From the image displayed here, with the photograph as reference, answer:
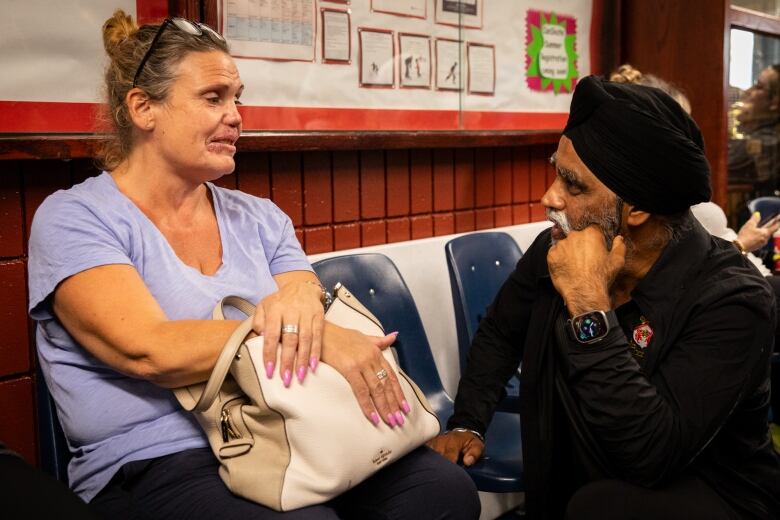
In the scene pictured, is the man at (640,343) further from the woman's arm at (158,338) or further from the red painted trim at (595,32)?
the red painted trim at (595,32)

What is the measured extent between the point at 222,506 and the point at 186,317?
44 centimetres

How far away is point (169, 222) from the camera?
192 centimetres

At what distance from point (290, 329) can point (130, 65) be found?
80 centimetres

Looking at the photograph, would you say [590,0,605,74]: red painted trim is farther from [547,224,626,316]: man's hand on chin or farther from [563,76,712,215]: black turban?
[547,224,626,316]: man's hand on chin

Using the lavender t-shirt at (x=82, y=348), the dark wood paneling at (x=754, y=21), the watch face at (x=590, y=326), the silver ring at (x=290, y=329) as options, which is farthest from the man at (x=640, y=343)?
the dark wood paneling at (x=754, y=21)

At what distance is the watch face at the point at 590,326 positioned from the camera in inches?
66.6

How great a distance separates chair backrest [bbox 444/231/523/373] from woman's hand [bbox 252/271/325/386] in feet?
3.57

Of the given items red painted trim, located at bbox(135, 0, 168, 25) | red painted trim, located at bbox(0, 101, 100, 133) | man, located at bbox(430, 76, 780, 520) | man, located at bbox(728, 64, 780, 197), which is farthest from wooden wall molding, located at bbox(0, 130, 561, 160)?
man, located at bbox(728, 64, 780, 197)

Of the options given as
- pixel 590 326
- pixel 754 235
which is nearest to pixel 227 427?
pixel 590 326

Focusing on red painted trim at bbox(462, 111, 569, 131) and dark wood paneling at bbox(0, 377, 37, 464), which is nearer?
dark wood paneling at bbox(0, 377, 37, 464)

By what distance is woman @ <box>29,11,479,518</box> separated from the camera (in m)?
1.60

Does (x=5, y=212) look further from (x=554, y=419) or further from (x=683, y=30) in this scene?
(x=683, y=30)

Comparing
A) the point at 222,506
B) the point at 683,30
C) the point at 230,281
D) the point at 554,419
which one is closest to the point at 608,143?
the point at 554,419

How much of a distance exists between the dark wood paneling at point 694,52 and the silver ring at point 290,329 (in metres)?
3.22
